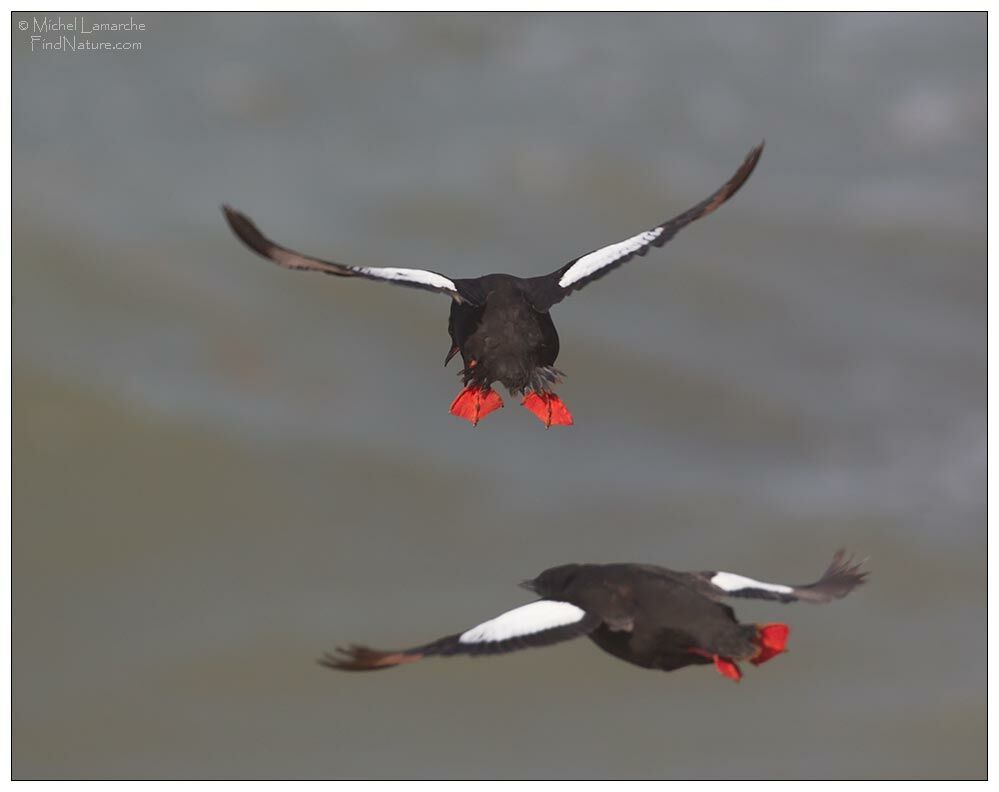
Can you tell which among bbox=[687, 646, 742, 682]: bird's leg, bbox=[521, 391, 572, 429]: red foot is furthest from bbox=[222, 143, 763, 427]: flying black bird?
bbox=[687, 646, 742, 682]: bird's leg

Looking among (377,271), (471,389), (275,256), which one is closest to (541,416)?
(471,389)

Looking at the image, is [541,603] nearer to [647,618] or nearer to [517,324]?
[647,618]

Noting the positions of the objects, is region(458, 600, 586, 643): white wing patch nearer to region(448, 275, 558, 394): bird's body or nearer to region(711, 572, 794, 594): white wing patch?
region(711, 572, 794, 594): white wing patch

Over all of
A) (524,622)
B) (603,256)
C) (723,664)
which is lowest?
(723,664)

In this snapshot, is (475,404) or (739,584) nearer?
(739,584)

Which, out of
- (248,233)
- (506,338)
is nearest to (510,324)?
(506,338)

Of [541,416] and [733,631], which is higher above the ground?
[541,416]

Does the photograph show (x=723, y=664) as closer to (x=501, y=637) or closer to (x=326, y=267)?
(x=501, y=637)

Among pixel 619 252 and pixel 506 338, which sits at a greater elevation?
pixel 619 252
